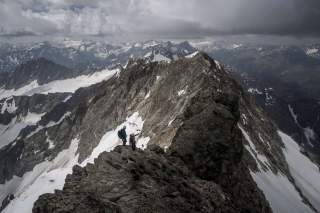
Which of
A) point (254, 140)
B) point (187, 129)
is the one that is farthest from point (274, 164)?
point (187, 129)

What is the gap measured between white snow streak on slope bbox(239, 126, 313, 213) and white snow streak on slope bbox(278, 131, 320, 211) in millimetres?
10597

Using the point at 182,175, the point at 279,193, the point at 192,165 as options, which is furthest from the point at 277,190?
the point at 182,175

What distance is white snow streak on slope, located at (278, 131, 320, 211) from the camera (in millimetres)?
104875

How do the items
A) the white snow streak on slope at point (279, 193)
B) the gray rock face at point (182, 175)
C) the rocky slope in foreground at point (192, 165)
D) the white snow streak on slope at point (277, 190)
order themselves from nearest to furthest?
1. the gray rock face at point (182, 175)
2. the rocky slope in foreground at point (192, 165)
3. the white snow streak on slope at point (279, 193)
4. the white snow streak on slope at point (277, 190)

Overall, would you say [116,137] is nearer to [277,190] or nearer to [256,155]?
[256,155]

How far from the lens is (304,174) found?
405 feet

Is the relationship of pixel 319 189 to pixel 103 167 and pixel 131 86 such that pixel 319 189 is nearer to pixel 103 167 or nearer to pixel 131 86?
pixel 131 86

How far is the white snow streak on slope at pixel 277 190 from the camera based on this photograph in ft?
246

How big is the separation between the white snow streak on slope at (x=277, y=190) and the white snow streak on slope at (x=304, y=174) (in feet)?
34.8

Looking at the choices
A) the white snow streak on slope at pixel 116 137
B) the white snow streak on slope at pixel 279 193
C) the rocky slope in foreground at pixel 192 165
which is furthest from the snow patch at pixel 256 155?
the white snow streak on slope at pixel 116 137

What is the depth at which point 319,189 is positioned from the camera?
4621 inches

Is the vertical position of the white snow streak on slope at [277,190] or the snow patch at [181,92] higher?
the snow patch at [181,92]

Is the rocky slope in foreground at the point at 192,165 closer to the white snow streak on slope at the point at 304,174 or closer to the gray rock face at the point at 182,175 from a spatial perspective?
the gray rock face at the point at 182,175

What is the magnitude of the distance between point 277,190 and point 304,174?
46.1 m
